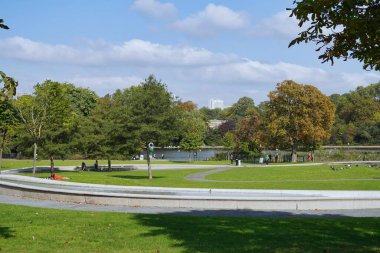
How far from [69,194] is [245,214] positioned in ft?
20.5

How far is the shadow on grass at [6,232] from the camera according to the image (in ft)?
30.6

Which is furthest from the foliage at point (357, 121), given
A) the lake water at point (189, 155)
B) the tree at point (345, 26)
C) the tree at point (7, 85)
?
the tree at point (7, 85)

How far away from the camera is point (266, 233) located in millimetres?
9734

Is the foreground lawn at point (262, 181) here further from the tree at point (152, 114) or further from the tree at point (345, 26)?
the tree at point (345, 26)

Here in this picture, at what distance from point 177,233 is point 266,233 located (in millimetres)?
1832

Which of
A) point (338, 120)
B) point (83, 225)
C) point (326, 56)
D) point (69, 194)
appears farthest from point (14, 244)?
point (338, 120)

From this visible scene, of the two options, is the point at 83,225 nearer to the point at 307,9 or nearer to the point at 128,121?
the point at 307,9

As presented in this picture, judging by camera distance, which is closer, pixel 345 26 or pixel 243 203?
pixel 345 26

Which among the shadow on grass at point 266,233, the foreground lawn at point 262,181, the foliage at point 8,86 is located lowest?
the foreground lawn at point 262,181

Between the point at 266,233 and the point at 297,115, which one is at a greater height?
the point at 297,115

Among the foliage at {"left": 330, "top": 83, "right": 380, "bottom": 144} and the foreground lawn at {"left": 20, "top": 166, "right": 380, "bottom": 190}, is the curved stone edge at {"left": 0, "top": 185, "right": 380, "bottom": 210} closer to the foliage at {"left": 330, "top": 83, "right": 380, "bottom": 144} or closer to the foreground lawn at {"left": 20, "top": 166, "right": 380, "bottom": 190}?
Result: the foreground lawn at {"left": 20, "top": 166, "right": 380, "bottom": 190}

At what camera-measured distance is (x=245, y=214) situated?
1346 centimetres

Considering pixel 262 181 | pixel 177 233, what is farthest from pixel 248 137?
pixel 177 233

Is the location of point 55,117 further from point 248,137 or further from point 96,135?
point 248,137
